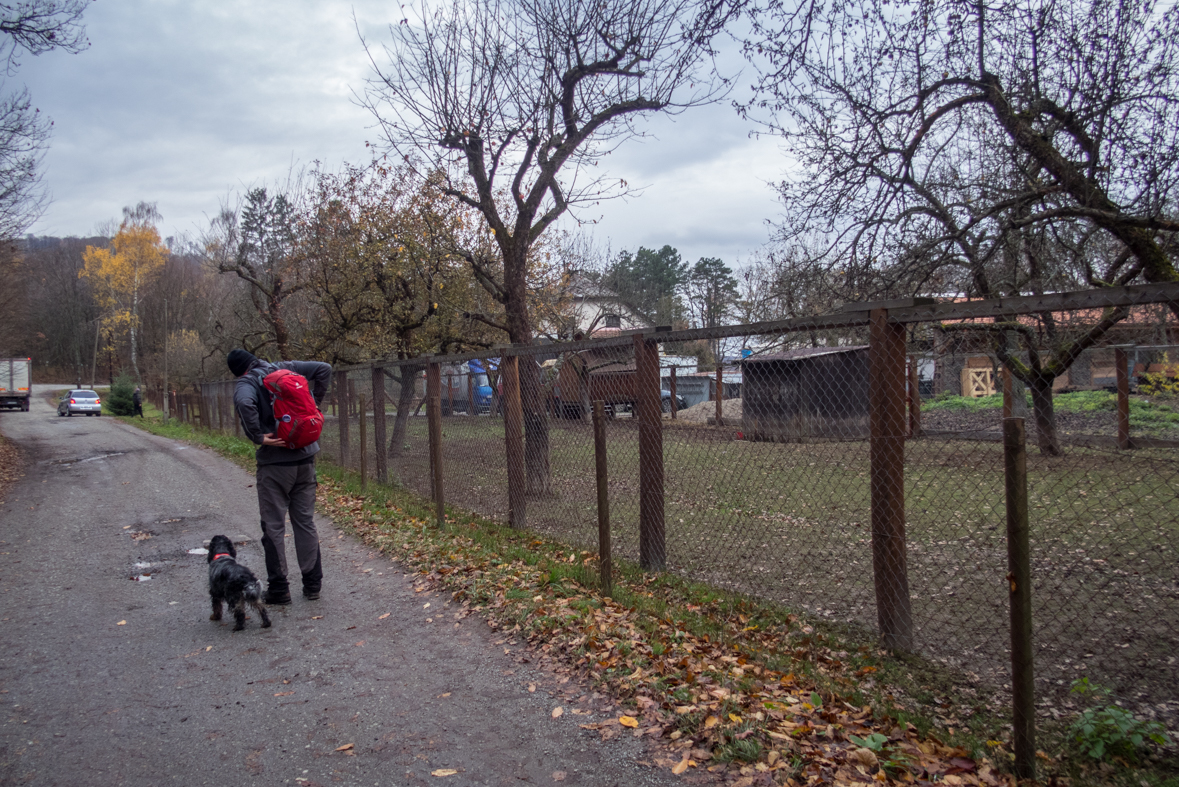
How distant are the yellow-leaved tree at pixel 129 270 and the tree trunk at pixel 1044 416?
50.5m

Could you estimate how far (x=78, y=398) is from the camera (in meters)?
38.2

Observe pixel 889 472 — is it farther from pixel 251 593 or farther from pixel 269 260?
pixel 269 260

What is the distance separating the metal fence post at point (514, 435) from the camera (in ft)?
23.4

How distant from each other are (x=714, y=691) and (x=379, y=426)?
7538 mm

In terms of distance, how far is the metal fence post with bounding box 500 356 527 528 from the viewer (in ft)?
23.4

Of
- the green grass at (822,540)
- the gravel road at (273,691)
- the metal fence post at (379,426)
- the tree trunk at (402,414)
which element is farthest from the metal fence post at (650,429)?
the tree trunk at (402,414)

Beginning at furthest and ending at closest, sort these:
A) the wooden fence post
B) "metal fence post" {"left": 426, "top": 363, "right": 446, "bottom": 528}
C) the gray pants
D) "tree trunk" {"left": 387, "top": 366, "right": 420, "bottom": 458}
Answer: "tree trunk" {"left": 387, "top": 366, "right": 420, "bottom": 458} < "metal fence post" {"left": 426, "top": 363, "right": 446, "bottom": 528} < the gray pants < the wooden fence post

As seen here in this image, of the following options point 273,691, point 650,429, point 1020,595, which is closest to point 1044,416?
point 1020,595

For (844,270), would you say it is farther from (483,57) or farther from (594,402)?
(483,57)

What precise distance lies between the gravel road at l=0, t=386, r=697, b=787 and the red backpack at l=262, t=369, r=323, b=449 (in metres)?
1.24

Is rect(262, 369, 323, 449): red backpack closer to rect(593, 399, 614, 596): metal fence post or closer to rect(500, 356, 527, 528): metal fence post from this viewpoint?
rect(593, 399, 614, 596): metal fence post

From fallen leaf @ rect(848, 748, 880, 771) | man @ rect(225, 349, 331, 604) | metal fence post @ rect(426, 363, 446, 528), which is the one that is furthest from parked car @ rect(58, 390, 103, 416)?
fallen leaf @ rect(848, 748, 880, 771)

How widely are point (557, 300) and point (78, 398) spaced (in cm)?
3296

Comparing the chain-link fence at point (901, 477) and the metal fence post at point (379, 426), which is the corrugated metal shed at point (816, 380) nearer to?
the chain-link fence at point (901, 477)
